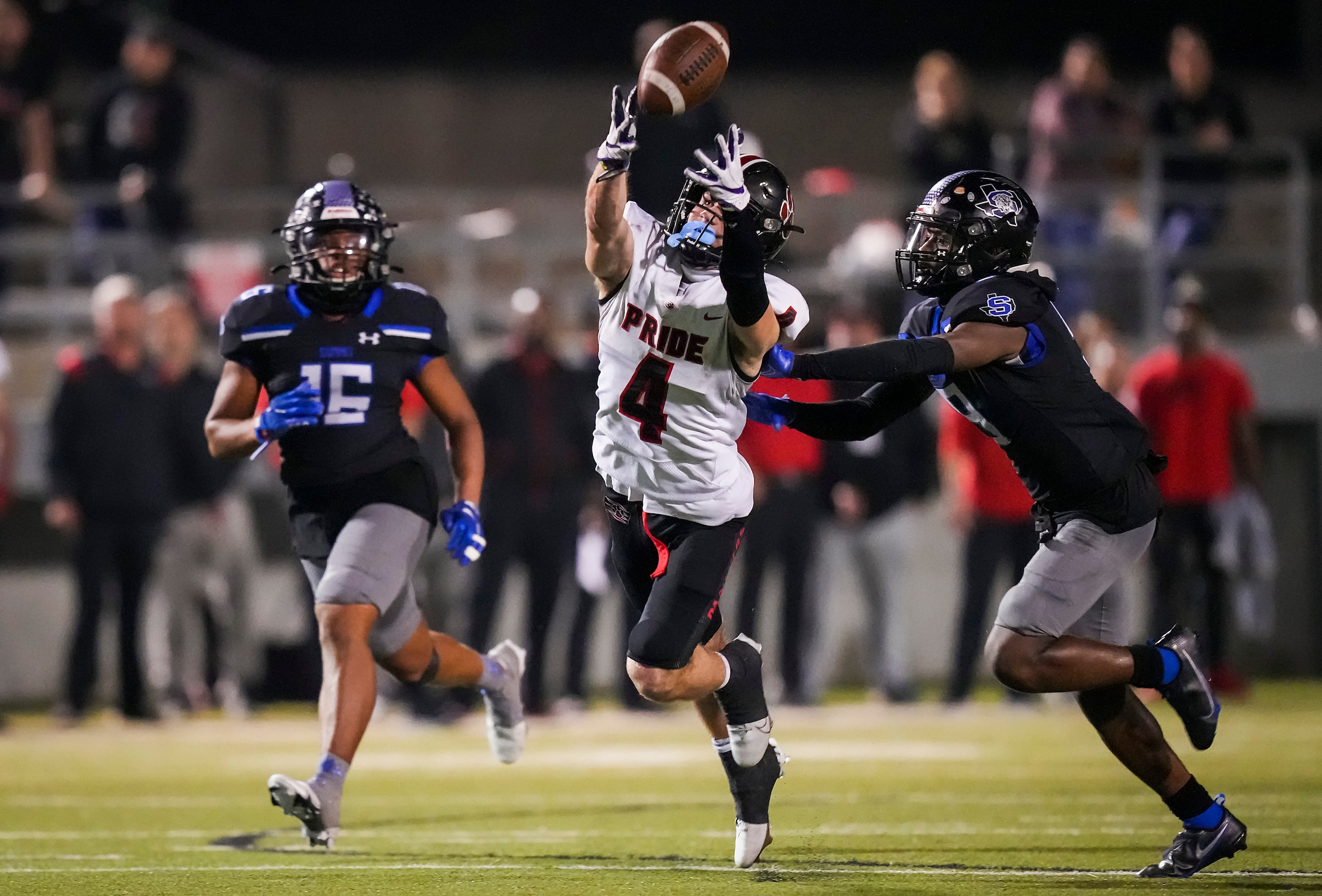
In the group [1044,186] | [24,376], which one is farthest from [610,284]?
[24,376]

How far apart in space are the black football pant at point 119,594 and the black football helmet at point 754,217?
5.54m

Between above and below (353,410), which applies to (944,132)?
above

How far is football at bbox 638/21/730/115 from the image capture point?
5.04 m

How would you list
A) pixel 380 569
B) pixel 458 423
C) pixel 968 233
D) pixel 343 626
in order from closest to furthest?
pixel 968 233
pixel 343 626
pixel 380 569
pixel 458 423

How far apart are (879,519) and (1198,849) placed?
521 cm

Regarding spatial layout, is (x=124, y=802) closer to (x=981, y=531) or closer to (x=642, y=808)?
(x=642, y=808)

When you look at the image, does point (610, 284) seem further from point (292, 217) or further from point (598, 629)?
point (598, 629)

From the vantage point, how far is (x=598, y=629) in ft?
38.3

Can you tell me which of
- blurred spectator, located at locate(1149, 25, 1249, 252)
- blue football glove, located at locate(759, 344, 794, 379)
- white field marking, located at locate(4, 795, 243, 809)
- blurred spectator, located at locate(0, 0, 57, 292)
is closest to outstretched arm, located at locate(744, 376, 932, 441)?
blue football glove, located at locate(759, 344, 794, 379)

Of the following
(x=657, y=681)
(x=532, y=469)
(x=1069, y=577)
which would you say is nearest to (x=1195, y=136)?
(x=532, y=469)

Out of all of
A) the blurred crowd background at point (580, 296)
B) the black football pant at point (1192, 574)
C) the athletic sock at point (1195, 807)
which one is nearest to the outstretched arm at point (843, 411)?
the athletic sock at point (1195, 807)

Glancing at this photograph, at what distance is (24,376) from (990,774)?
7.33m

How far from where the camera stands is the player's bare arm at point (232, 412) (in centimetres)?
556

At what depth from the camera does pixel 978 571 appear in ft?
32.1
